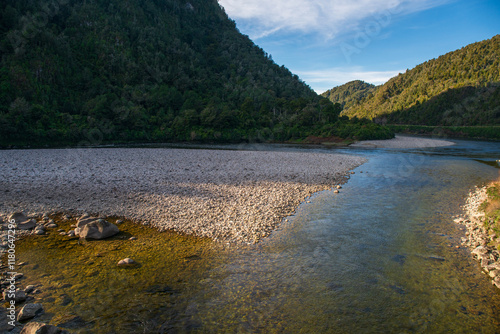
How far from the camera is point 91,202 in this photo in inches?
568

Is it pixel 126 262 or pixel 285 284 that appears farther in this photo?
pixel 126 262

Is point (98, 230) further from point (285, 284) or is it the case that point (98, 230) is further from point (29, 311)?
point (285, 284)

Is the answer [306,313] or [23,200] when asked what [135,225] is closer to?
[23,200]

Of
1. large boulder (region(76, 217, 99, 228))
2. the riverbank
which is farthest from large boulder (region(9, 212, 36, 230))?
the riverbank

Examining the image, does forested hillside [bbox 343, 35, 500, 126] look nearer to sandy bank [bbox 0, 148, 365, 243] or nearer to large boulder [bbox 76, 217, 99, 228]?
sandy bank [bbox 0, 148, 365, 243]

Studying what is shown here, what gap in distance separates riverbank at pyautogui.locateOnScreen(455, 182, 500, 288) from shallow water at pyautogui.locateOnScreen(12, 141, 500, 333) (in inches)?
14.1

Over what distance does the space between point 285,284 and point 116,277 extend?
5.13m

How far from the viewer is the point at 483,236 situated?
426 inches

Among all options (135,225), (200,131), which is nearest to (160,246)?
(135,225)

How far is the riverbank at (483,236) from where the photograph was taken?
873 cm

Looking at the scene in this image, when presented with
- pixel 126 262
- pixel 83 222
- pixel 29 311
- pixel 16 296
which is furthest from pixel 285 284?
pixel 83 222

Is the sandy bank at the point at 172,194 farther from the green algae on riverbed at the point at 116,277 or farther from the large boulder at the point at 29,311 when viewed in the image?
the large boulder at the point at 29,311

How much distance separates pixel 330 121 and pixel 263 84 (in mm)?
55713

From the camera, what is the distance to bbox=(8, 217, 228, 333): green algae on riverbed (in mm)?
6172
